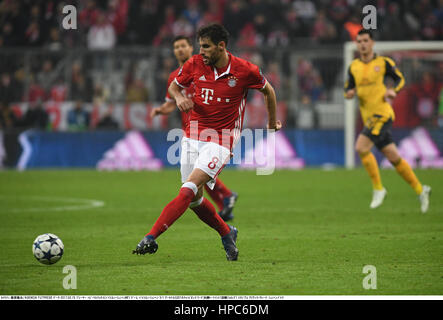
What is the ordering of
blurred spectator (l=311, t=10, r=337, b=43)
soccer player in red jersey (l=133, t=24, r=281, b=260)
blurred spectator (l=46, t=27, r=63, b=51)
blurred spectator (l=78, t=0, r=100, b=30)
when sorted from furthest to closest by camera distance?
blurred spectator (l=311, t=10, r=337, b=43) → blurred spectator (l=78, t=0, r=100, b=30) → blurred spectator (l=46, t=27, r=63, b=51) → soccer player in red jersey (l=133, t=24, r=281, b=260)

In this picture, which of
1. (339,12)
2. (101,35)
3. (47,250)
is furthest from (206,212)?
(339,12)

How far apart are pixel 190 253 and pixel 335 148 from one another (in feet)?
44.0

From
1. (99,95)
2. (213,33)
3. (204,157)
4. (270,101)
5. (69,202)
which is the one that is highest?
(99,95)

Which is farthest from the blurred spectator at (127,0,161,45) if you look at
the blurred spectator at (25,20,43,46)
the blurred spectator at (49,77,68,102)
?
the blurred spectator at (49,77,68,102)

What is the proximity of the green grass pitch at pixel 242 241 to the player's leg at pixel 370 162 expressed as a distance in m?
0.32

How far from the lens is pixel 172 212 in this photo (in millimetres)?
7273

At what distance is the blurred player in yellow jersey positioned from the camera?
39.6 feet

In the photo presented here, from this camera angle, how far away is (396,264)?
7383 millimetres

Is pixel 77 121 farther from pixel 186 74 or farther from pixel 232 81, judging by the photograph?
pixel 232 81

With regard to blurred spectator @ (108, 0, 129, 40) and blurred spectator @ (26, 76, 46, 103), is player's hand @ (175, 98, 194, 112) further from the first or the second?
blurred spectator @ (108, 0, 129, 40)

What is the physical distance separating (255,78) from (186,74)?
0.71 metres

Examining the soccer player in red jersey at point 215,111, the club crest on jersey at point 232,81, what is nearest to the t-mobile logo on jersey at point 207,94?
the soccer player in red jersey at point 215,111

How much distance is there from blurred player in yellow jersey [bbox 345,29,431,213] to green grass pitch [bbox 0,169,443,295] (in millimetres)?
611

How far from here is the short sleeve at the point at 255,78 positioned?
25.3 feet
